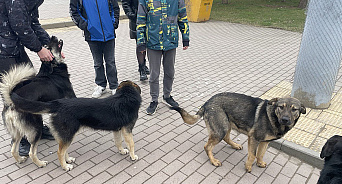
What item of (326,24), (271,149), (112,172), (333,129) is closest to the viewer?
(112,172)

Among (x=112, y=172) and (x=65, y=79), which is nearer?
(x=112, y=172)

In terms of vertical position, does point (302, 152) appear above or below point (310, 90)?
below

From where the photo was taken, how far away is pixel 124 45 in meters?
10.1

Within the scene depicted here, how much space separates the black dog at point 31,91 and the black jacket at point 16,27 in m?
0.30

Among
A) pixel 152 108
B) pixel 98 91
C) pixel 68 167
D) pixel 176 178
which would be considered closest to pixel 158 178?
pixel 176 178

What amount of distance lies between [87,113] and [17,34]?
1.49m

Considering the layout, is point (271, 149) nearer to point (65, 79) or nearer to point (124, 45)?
point (65, 79)

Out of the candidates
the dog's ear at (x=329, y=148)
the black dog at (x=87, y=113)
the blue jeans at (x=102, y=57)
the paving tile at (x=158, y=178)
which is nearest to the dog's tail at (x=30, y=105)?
the black dog at (x=87, y=113)

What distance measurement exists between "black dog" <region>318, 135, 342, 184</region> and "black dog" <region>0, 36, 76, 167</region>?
3.46 metres

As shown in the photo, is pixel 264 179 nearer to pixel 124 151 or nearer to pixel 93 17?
pixel 124 151

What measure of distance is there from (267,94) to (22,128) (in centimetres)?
485

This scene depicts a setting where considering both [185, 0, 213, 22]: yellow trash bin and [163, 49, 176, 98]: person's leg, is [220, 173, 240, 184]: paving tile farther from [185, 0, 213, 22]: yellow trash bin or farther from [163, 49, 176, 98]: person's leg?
[185, 0, 213, 22]: yellow trash bin

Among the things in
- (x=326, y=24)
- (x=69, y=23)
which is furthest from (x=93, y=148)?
(x=69, y=23)

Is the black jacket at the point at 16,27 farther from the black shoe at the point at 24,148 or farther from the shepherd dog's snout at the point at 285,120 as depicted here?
the shepherd dog's snout at the point at 285,120
